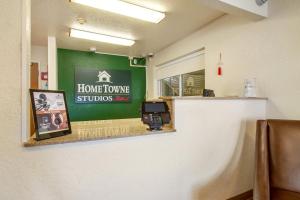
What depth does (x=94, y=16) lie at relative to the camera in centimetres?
240

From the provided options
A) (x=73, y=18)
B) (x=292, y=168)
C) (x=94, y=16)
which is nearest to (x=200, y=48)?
(x=94, y=16)

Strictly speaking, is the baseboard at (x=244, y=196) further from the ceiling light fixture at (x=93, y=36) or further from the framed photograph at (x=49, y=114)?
the ceiling light fixture at (x=93, y=36)

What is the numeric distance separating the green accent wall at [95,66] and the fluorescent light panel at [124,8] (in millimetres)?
2131

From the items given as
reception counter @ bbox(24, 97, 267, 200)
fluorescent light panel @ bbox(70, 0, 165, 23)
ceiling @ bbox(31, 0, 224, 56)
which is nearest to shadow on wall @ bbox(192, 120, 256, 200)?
reception counter @ bbox(24, 97, 267, 200)

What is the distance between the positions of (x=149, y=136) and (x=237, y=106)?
1.03 m

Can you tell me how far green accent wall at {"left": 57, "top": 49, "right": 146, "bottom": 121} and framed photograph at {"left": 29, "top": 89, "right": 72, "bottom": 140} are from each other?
2.83 meters

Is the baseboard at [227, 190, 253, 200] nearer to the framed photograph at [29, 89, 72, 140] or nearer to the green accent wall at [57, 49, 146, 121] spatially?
the framed photograph at [29, 89, 72, 140]

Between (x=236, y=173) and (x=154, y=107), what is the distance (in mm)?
1177

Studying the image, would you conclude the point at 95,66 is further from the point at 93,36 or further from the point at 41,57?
the point at 93,36

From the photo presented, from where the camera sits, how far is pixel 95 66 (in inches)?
164

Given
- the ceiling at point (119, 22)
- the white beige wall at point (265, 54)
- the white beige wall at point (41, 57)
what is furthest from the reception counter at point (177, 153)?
the white beige wall at point (41, 57)

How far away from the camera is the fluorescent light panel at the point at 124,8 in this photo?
6.36 feet

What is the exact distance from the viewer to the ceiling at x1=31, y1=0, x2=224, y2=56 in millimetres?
2174

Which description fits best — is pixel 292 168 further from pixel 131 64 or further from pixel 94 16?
pixel 131 64
